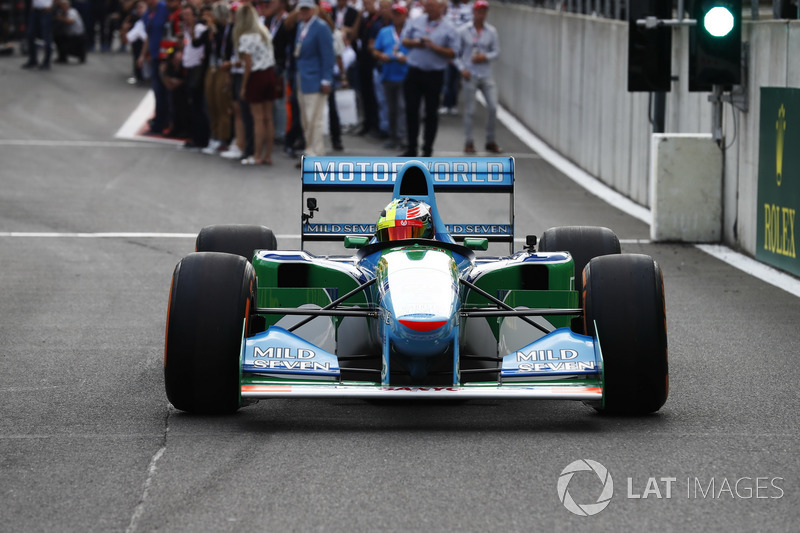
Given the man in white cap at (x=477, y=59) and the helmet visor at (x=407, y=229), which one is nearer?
the helmet visor at (x=407, y=229)

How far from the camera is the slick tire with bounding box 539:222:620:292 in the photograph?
9.25 meters

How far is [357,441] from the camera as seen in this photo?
22.8ft

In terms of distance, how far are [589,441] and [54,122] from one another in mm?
19405

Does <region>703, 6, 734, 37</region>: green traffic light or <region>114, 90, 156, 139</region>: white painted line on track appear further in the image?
<region>114, 90, 156, 139</region>: white painted line on track

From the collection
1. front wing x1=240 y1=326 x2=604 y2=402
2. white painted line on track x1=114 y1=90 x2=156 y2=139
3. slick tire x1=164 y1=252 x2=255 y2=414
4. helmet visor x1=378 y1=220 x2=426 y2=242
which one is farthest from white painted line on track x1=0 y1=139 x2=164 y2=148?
front wing x1=240 y1=326 x2=604 y2=402

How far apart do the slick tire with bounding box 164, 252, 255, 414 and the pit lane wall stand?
22.1 ft

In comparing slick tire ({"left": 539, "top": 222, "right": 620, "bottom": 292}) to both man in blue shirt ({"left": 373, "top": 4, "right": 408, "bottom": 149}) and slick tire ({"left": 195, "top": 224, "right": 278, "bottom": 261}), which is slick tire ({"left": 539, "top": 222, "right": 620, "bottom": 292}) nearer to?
slick tire ({"left": 195, "top": 224, "right": 278, "bottom": 261})


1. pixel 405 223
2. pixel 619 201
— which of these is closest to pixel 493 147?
pixel 619 201

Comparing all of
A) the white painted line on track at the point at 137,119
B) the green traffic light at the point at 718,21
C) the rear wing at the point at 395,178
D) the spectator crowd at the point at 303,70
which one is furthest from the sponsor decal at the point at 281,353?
the white painted line on track at the point at 137,119

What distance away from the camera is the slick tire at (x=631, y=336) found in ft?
23.7

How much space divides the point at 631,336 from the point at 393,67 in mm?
15570

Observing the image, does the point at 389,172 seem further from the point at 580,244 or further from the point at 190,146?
the point at 190,146

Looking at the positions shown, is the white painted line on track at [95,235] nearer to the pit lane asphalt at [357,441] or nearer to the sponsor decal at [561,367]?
the pit lane asphalt at [357,441]

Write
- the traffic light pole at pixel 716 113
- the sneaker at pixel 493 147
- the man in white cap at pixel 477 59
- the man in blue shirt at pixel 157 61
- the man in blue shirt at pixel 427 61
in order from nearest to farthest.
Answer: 1. the traffic light pole at pixel 716 113
2. the man in blue shirt at pixel 427 61
3. the man in white cap at pixel 477 59
4. the sneaker at pixel 493 147
5. the man in blue shirt at pixel 157 61
